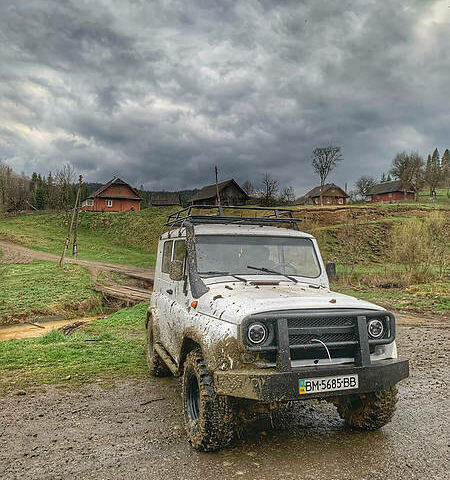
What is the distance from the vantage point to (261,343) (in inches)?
142

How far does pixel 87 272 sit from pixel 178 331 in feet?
75.7

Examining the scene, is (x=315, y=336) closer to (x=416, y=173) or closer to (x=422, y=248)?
(x=422, y=248)

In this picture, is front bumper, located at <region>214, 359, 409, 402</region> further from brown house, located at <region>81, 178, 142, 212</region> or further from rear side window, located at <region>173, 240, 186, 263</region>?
brown house, located at <region>81, 178, 142, 212</region>

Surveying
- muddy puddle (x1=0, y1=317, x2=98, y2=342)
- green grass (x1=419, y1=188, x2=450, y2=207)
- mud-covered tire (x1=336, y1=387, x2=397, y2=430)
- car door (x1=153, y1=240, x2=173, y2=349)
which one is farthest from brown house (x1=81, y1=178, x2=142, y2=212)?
mud-covered tire (x1=336, y1=387, x2=397, y2=430)

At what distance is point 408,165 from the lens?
71.9 metres

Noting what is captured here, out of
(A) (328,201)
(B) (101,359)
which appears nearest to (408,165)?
(A) (328,201)

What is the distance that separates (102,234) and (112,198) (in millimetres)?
17449

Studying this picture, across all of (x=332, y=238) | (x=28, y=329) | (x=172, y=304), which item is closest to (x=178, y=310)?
(x=172, y=304)

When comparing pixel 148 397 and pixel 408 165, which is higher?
pixel 408 165

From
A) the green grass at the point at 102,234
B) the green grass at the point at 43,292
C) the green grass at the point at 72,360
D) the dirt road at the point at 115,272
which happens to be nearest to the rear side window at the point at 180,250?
the green grass at the point at 72,360

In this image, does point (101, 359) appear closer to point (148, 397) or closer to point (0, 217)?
point (148, 397)

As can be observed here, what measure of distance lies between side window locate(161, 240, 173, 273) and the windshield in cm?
122

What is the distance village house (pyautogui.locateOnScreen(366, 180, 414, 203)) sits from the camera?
8275 cm

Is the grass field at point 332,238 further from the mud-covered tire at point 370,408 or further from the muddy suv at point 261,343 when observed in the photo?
the muddy suv at point 261,343
